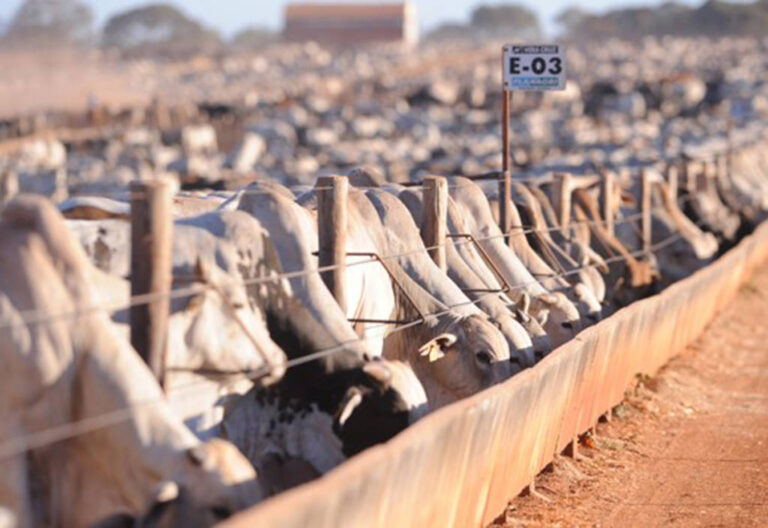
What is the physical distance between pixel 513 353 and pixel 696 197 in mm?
13947

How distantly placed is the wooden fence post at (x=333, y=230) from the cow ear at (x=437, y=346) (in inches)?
32.7

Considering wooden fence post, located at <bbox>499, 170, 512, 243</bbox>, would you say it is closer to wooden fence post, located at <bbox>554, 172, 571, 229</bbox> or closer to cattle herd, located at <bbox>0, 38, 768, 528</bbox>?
cattle herd, located at <bbox>0, 38, 768, 528</bbox>

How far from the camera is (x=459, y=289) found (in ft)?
41.2

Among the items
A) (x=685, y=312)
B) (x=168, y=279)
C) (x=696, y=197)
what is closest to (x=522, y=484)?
(x=168, y=279)

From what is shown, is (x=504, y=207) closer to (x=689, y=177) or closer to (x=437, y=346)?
(x=437, y=346)

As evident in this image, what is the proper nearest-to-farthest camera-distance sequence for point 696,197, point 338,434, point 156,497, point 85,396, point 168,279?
point 156,497
point 85,396
point 168,279
point 338,434
point 696,197

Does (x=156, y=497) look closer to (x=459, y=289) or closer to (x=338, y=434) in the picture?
(x=338, y=434)

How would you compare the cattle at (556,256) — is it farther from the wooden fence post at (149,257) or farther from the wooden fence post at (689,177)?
the wooden fence post at (689,177)

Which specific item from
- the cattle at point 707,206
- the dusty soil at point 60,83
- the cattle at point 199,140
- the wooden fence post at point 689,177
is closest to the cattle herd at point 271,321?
the cattle at point 707,206

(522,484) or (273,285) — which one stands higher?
(273,285)

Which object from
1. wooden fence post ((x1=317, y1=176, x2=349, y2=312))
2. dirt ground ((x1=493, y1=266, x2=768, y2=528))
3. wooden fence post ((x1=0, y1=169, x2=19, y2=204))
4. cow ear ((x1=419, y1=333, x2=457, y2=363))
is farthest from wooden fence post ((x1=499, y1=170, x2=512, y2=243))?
wooden fence post ((x1=0, y1=169, x2=19, y2=204))

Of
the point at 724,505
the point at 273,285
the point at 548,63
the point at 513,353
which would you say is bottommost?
the point at 724,505

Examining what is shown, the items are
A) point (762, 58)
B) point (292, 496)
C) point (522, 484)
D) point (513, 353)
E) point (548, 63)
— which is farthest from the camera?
point (762, 58)

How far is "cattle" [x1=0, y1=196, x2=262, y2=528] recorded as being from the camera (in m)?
7.48
